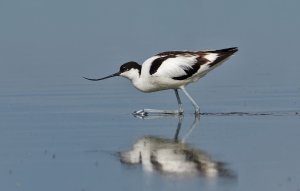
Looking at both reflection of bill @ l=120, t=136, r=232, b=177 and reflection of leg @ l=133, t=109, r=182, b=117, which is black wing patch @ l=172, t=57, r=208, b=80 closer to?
reflection of leg @ l=133, t=109, r=182, b=117

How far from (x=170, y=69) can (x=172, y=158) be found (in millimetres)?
4470

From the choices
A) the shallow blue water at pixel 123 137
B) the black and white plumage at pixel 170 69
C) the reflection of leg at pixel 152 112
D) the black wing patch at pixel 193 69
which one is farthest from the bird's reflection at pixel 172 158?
the black wing patch at pixel 193 69

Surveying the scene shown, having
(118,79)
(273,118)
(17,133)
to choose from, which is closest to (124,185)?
(17,133)

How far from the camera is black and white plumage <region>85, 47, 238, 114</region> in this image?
15867 millimetres

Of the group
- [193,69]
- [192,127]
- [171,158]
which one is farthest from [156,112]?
[171,158]

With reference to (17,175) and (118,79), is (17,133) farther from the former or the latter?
(118,79)

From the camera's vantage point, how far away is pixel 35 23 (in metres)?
31.1

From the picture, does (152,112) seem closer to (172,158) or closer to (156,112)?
(156,112)

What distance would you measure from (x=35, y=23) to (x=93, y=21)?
5.83 feet

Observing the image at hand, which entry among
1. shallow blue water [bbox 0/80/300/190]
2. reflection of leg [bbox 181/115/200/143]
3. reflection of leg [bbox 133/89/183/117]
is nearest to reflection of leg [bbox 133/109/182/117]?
reflection of leg [bbox 133/89/183/117]

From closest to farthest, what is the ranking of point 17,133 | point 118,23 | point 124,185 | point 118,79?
point 124,185 < point 17,133 < point 118,79 < point 118,23

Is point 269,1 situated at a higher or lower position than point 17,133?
higher

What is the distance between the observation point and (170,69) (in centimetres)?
1586

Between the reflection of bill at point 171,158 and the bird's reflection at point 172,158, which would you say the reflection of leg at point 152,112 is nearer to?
the bird's reflection at point 172,158
